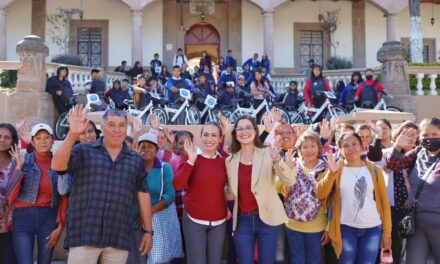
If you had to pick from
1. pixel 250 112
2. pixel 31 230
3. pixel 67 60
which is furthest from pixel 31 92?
pixel 67 60

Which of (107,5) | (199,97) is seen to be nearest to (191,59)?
(107,5)

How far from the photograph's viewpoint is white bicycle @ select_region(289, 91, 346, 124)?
12.0 metres

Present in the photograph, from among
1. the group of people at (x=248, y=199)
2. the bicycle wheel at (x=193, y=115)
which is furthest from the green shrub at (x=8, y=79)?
A: the group of people at (x=248, y=199)

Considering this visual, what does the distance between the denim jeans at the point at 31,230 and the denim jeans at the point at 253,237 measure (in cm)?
162

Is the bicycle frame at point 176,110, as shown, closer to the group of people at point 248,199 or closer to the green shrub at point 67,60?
the group of people at point 248,199

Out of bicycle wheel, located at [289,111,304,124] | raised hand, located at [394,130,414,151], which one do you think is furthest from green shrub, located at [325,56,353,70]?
raised hand, located at [394,130,414,151]

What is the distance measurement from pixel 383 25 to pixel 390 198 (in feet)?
61.7

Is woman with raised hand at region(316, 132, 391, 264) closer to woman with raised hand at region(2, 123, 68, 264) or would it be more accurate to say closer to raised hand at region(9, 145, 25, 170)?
woman with raised hand at region(2, 123, 68, 264)

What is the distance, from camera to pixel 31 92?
9594 mm

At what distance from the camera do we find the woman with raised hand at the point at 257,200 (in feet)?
14.6

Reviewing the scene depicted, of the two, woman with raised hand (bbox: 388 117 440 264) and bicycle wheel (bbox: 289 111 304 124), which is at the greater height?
bicycle wheel (bbox: 289 111 304 124)

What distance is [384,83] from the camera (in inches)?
468

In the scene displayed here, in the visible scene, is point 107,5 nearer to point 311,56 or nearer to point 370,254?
point 311,56

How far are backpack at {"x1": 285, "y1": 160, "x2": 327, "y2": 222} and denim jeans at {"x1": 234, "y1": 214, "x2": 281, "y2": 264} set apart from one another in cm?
30
